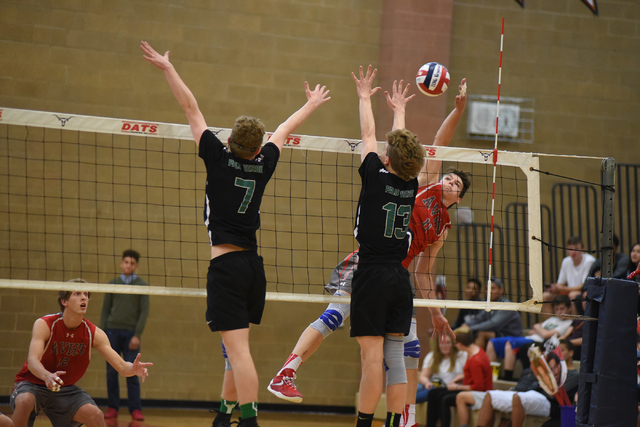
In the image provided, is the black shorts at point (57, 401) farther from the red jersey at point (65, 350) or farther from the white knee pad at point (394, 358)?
the white knee pad at point (394, 358)

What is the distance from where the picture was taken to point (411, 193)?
4453 mm

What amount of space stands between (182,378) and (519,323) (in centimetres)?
469

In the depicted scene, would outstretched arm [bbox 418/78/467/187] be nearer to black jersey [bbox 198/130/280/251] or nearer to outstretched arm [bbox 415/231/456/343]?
outstretched arm [bbox 415/231/456/343]

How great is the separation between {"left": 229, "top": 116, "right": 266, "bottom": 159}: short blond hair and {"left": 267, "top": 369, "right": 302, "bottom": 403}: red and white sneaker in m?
1.59

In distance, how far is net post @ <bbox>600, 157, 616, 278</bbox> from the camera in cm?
542

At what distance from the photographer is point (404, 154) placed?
4.32 metres

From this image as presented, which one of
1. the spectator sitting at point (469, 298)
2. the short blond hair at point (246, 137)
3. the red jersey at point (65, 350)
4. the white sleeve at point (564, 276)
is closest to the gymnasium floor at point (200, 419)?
the spectator sitting at point (469, 298)

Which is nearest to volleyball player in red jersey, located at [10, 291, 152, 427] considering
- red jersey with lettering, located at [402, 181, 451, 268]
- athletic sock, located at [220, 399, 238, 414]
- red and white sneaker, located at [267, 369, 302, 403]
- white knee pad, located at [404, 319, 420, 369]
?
athletic sock, located at [220, 399, 238, 414]

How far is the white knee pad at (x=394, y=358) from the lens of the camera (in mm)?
4496

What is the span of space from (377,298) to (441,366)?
4.84 metres

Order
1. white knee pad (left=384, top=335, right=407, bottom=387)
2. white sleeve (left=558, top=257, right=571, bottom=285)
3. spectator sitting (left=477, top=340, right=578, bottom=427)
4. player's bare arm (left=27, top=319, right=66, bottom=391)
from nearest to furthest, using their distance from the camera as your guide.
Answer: white knee pad (left=384, top=335, right=407, bottom=387)
player's bare arm (left=27, top=319, right=66, bottom=391)
spectator sitting (left=477, top=340, right=578, bottom=427)
white sleeve (left=558, top=257, right=571, bottom=285)

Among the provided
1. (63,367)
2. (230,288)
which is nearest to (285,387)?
(230,288)

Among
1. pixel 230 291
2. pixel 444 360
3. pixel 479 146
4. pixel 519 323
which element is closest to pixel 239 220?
pixel 230 291

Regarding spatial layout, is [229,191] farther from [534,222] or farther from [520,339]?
[520,339]
